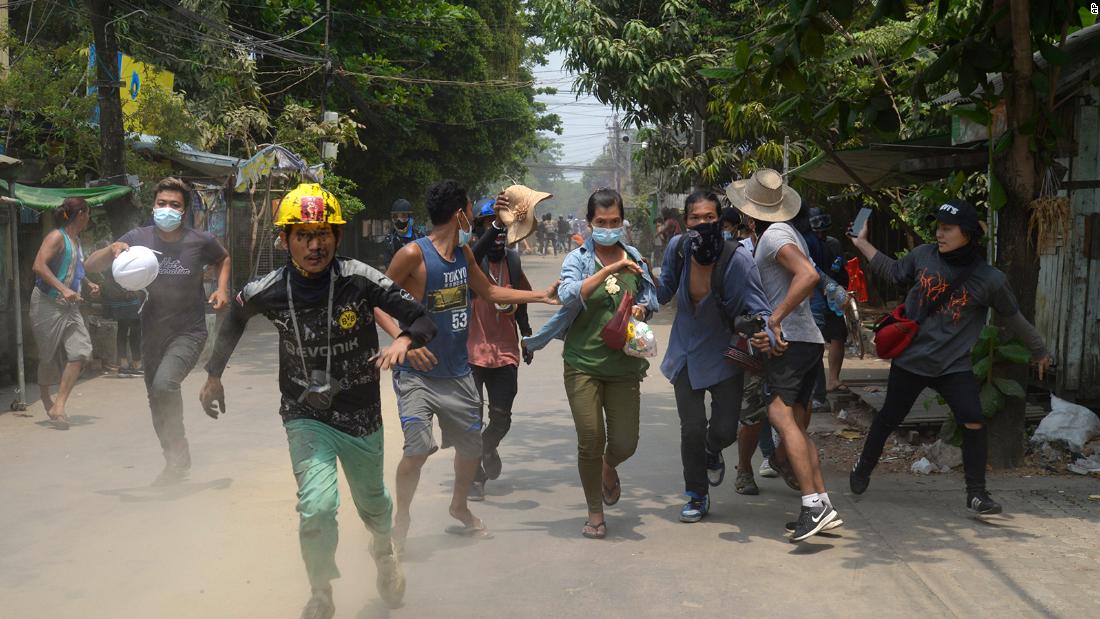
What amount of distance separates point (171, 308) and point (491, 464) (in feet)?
7.26

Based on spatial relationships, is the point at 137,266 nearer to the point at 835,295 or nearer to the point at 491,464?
the point at 491,464

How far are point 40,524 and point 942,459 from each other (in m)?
5.53

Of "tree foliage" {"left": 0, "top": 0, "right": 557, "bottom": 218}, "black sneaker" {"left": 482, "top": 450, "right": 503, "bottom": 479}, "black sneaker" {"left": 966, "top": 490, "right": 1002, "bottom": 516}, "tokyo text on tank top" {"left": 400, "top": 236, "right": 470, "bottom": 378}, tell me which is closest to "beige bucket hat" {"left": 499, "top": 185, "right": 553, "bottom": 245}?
"tokyo text on tank top" {"left": 400, "top": 236, "right": 470, "bottom": 378}

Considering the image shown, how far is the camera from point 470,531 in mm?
5660

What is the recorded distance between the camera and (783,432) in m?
5.57

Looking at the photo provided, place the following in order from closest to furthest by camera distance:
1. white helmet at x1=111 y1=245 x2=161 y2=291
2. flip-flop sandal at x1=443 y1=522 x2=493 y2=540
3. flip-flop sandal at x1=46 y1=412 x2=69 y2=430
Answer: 1. flip-flop sandal at x1=443 y1=522 x2=493 y2=540
2. white helmet at x1=111 y1=245 x2=161 y2=291
3. flip-flop sandal at x1=46 y1=412 x2=69 y2=430

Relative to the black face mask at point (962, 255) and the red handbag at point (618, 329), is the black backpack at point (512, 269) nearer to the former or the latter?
the red handbag at point (618, 329)

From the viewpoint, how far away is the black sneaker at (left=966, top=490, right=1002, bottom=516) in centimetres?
582

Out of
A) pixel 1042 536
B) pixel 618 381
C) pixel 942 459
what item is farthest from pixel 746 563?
pixel 942 459

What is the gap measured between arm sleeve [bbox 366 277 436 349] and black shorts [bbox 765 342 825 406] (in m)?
2.16

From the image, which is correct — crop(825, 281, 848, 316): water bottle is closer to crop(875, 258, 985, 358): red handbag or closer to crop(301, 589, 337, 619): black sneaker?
crop(875, 258, 985, 358): red handbag

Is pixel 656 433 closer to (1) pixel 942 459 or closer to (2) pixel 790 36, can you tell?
(1) pixel 942 459

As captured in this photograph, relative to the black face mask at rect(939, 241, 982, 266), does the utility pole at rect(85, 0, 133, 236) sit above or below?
above

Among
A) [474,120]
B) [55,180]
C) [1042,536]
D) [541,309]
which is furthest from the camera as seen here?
[474,120]
